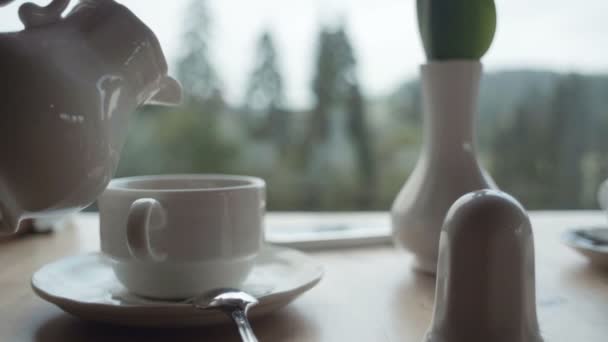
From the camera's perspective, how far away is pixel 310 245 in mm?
733

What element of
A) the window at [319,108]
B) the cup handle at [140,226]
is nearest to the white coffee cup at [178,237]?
A: the cup handle at [140,226]

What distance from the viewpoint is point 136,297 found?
0.45 m

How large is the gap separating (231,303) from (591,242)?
45 centimetres

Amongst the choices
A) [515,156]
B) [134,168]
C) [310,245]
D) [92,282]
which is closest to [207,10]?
[134,168]

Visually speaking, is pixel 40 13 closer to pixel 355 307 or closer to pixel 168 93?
pixel 168 93

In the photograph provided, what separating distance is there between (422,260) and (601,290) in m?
0.16

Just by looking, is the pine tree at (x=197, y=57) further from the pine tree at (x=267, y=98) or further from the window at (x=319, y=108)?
the pine tree at (x=267, y=98)

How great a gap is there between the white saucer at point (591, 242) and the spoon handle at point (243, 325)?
0.40 meters

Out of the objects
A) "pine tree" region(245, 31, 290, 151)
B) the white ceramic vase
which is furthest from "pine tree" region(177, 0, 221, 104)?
the white ceramic vase

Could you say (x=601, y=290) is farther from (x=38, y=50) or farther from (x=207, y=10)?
(x=207, y=10)

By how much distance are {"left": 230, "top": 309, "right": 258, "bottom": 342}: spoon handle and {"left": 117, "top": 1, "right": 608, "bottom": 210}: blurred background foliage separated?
7.48 feet

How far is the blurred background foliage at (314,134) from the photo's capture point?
2549 mm

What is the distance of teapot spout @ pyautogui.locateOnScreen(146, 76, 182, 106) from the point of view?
Answer: 0.42m

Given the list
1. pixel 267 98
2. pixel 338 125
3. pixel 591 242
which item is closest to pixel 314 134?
pixel 338 125
